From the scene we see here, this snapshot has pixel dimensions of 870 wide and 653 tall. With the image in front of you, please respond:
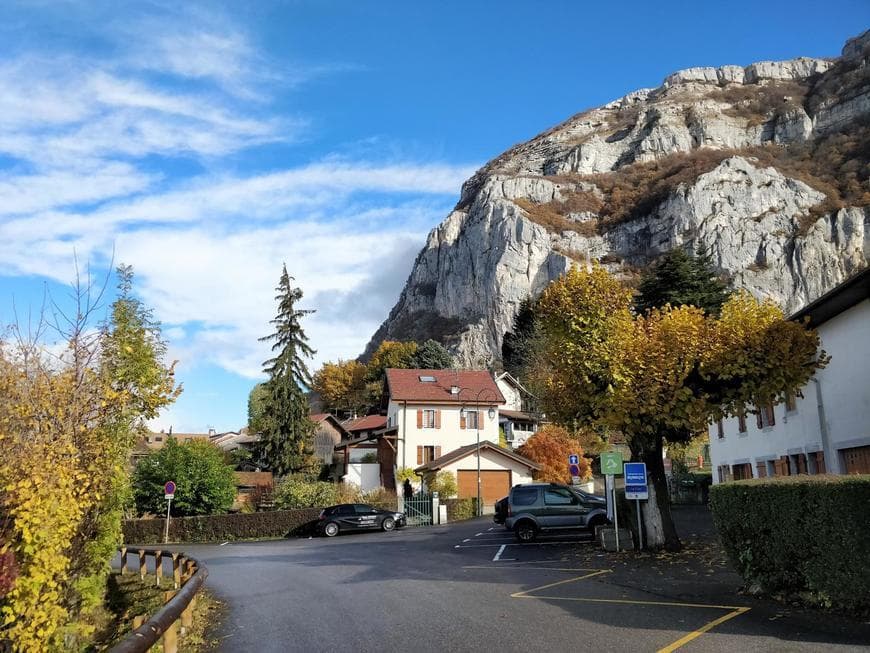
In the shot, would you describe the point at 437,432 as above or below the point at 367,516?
above

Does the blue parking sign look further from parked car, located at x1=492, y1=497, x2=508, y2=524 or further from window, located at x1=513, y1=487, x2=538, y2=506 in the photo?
parked car, located at x1=492, y1=497, x2=508, y2=524

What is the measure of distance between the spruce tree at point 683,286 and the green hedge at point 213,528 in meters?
27.2

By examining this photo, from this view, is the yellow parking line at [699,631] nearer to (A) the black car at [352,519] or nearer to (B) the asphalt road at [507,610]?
(B) the asphalt road at [507,610]

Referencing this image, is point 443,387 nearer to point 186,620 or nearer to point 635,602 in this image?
point 635,602

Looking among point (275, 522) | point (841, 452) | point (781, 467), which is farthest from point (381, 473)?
point (841, 452)

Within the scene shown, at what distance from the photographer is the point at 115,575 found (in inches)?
744

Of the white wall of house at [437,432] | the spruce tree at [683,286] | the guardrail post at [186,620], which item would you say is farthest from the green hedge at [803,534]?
the white wall of house at [437,432]

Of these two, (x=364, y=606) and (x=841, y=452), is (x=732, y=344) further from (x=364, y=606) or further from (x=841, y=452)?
(x=364, y=606)

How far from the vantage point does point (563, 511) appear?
70.4 ft

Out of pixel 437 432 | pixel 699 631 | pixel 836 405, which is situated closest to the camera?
pixel 699 631

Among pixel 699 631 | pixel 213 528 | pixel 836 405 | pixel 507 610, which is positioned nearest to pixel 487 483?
pixel 213 528

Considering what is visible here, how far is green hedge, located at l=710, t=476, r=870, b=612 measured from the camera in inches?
304

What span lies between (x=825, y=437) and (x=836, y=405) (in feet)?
3.72

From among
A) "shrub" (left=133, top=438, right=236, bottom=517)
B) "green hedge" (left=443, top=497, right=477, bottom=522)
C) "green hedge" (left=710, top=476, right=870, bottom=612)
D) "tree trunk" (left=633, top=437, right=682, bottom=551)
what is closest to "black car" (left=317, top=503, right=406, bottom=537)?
"green hedge" (left=443, top=497, right=477, bottom=522)
